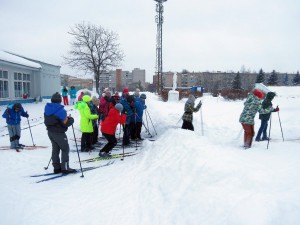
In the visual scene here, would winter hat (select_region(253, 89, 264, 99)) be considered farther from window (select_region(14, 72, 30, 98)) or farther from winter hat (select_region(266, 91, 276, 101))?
window (select_region(14, 72, 30, 98))

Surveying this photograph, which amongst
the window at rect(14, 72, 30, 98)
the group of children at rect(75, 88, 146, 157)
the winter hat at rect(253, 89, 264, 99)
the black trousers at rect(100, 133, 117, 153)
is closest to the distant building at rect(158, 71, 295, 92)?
the window at rect(14, 72, 30, 98)

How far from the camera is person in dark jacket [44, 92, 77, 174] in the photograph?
561cm

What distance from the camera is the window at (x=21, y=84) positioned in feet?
73.9

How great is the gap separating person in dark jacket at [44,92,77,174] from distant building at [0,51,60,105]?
1602 centimetres

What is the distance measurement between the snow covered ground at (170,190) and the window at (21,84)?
18.3 meters

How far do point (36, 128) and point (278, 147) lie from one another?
10820 mm

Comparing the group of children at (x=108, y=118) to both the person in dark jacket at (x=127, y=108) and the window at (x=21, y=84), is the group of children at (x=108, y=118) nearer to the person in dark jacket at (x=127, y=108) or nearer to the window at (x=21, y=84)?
the person in dark jacket at (x=127, y=108)

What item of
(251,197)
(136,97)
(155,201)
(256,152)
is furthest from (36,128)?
(251,197)

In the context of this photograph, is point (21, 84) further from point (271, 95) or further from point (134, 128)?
point (271, 95)

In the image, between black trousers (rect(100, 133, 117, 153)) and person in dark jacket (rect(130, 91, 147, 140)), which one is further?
person in dark jacket (rect(130, 91, 147, 140))

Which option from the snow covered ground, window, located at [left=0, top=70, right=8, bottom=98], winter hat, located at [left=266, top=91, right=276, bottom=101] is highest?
window, located at [left=0, top=70, right=8, bottom=98]

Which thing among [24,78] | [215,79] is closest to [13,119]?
[24,78]

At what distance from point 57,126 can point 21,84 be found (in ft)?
68.7

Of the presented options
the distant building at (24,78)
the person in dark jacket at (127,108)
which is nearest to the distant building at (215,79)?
the distant building at (24,78)
